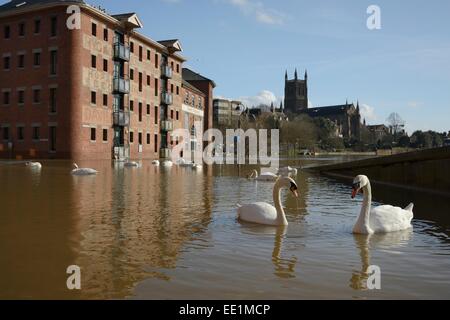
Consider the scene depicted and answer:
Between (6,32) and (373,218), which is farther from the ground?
(6,32)

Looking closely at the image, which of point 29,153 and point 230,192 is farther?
point 29,153

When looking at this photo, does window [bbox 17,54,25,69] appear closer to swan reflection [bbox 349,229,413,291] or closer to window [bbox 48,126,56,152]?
window [bbox 48,126,56,152]

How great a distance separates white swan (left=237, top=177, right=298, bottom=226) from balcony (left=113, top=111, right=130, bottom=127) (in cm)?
4121

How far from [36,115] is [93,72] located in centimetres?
661

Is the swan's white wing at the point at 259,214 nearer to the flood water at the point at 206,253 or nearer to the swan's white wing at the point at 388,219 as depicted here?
the flood water at the point at 206,253

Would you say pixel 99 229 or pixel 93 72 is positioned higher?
pixel 93 72

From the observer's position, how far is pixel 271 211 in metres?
9.13

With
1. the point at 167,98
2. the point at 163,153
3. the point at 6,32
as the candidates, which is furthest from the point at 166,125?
the point at 6,32

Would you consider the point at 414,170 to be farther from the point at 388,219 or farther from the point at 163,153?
the point at 163,153

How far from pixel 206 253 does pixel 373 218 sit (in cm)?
338

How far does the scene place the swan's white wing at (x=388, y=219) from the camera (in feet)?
27.1
